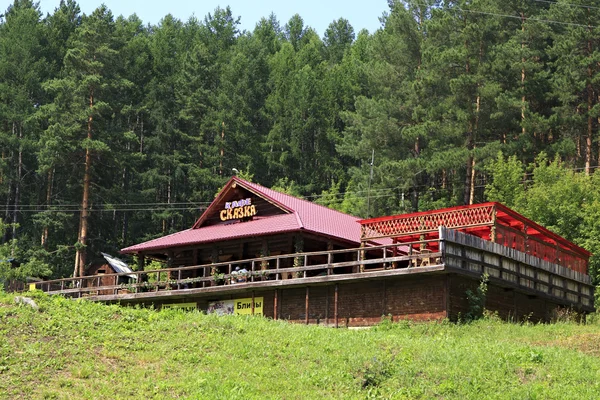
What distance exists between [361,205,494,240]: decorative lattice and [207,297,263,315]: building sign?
5057mm

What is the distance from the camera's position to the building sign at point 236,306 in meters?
34.9

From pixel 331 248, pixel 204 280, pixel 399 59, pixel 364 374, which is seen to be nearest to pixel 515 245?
pixel 331 248

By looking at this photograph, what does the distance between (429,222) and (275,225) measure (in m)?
7.70

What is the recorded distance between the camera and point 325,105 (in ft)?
267

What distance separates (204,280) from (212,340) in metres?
14.0

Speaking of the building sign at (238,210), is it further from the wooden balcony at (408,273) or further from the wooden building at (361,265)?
the wooden balcony at (408,273)

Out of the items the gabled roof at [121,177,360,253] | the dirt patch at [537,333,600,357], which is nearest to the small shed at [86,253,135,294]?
the gabled roof at [121,177,360,253]

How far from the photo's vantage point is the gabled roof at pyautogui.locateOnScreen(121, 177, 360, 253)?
121 feet

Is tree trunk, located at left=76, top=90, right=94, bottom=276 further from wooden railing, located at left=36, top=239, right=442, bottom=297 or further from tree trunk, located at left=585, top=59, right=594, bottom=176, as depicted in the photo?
tree trunk, located at left=585, top=59, right=594, bottom=176

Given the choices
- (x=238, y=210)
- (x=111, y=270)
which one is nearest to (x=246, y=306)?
(x=238, y=210)

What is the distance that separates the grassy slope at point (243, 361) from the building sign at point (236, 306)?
9.98m

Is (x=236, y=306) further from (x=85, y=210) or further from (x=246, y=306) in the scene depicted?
(x=85, y=210)

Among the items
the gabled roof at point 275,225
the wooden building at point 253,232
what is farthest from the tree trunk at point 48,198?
the gabled roof at point 275,225

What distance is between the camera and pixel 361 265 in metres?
31.7
